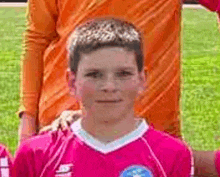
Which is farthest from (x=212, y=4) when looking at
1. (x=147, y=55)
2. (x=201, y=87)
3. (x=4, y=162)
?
(x=201, y=87)

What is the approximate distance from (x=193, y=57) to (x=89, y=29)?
11.3m

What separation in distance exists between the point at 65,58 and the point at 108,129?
0.53 metres

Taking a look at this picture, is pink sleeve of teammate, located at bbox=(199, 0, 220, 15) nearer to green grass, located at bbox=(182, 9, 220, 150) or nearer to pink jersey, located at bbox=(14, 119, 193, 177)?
pink jersey, located at bbox=(14, 119, 193, 177)

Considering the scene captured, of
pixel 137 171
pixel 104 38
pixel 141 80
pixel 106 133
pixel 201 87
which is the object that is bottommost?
pixel 201 87

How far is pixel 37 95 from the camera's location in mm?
3029

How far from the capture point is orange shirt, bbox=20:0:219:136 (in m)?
2.82

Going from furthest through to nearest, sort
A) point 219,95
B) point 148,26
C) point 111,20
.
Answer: point 219,95
point 148,26
point 111,20

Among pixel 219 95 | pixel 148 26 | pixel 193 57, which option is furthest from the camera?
pixel 193 57

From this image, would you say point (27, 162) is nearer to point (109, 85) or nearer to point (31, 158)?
point (31, 158)

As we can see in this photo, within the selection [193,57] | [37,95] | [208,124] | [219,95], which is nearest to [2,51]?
[193,57]

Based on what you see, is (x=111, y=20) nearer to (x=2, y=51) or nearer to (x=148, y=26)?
(x=148, y=26)

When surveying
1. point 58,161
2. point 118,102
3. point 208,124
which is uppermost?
point 118,102

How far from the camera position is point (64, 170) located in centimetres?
246

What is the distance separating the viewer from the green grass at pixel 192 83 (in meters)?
7.66
